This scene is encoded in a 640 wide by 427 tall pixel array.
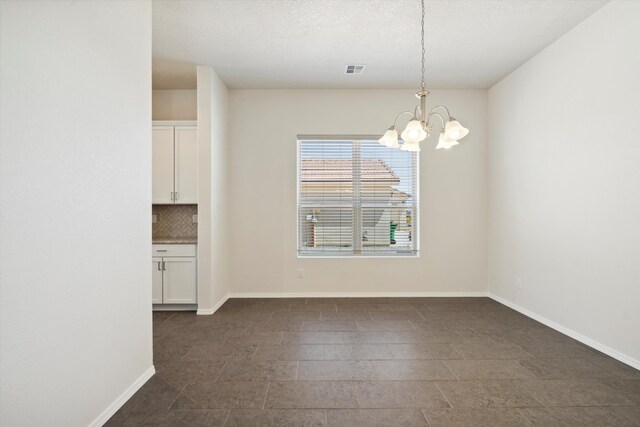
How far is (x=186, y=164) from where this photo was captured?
4.41 metres

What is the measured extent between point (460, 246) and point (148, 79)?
14.2ft

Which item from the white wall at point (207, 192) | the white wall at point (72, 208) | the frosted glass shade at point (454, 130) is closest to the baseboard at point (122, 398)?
the white wall at point (72, 208)

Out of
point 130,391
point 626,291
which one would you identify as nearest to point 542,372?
point 626,291

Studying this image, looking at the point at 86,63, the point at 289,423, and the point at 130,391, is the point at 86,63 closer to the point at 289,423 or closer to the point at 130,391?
the point at 130,391

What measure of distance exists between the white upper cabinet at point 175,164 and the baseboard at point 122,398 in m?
2.35

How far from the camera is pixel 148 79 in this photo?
255 centimetres

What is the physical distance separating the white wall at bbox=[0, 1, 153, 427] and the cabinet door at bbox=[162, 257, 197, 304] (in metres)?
1.74

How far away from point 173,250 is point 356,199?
2.57 meters

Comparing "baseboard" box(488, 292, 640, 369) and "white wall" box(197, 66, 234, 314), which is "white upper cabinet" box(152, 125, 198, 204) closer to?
"white wall" box(197, 66, 234, 314)

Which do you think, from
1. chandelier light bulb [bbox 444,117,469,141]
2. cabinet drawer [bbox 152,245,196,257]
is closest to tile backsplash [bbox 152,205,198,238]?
cabinet drawer [bbox 152,245,196,257]

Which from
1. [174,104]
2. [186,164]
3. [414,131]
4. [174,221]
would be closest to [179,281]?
[174,221]

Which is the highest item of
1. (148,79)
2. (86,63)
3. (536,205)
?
(148,79)

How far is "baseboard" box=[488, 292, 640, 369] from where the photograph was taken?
2.75m

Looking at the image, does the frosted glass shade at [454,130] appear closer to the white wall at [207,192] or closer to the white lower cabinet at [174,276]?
the white wall at [207,192]
